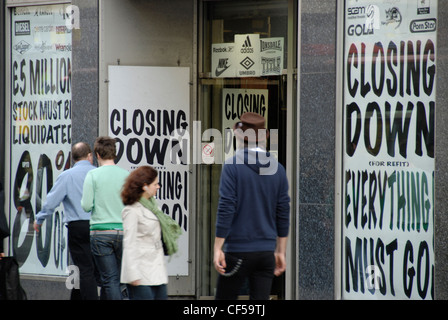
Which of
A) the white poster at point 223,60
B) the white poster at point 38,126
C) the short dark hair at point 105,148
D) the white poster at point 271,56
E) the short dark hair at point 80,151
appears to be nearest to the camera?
the short dark hair at point 105,148

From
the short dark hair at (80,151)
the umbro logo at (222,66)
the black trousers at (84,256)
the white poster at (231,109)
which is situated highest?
the umbro logo at (222,66)

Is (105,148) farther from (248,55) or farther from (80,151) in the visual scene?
(248,55)

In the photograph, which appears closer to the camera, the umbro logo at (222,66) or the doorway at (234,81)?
the doorway at (234,81)

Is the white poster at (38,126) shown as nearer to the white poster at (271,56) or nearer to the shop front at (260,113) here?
the shop front at (260,113)

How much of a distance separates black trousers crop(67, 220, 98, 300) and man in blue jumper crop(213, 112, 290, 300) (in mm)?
2255

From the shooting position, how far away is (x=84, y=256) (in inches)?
322

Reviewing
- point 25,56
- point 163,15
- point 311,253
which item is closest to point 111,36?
point 163,15

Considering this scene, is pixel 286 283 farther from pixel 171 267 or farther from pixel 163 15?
pixel 163 15

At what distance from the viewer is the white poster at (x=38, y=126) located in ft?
32.6

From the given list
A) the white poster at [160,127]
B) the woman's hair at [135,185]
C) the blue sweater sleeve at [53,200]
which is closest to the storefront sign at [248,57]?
the white poster at [160,127]

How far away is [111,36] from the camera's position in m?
9.47

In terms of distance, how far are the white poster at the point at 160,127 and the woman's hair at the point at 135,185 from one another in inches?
115

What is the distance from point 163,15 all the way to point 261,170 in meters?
4.01
